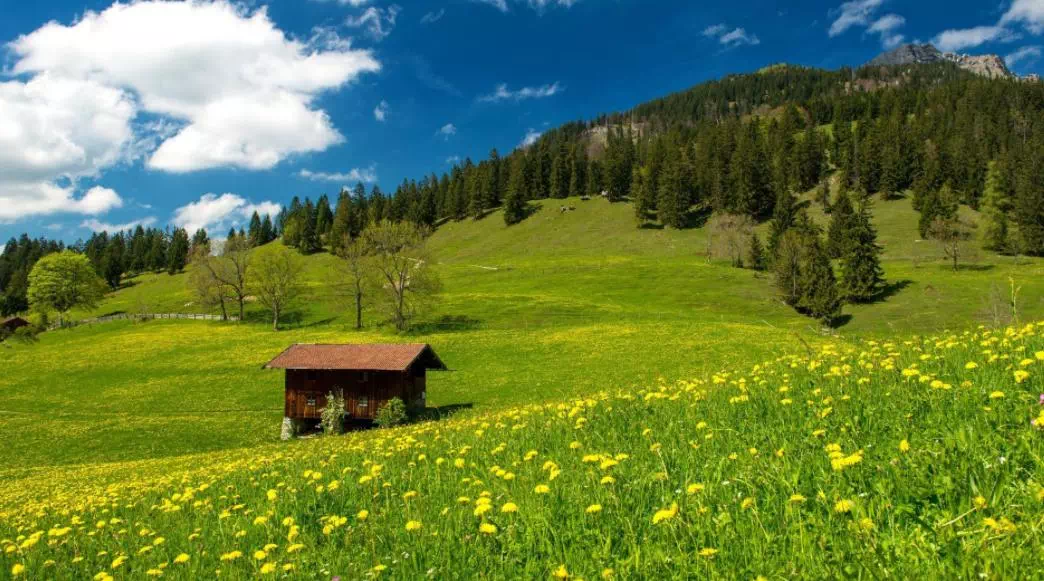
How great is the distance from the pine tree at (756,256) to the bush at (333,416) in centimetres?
9352

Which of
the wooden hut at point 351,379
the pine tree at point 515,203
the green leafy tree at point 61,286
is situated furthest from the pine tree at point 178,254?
the wooden hut at point 351,379

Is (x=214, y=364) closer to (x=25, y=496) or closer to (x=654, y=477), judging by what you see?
(x=25, y=496)

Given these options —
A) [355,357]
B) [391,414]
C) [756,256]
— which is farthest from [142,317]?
[756,256]

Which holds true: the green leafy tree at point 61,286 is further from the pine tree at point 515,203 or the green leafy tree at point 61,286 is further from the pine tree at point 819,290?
the pine tree at point 819,290

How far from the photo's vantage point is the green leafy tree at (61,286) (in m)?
108

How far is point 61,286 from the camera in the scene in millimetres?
108188

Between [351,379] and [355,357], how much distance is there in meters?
1.64

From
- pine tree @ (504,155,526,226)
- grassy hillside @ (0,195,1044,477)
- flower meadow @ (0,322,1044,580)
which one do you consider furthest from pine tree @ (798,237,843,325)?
pine tree @ (504,155,526,226)

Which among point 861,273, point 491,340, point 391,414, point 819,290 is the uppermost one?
point 861,273

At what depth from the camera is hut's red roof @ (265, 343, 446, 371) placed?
130 feet

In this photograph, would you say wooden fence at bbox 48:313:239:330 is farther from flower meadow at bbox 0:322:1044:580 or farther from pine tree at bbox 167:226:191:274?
flower meadow at bbox 0:322:1044:580

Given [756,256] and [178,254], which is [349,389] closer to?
[756,256]

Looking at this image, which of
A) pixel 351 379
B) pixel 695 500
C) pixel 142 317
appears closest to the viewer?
pixel 695 500

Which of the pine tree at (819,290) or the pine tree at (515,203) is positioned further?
the pine tree at (515,203)
